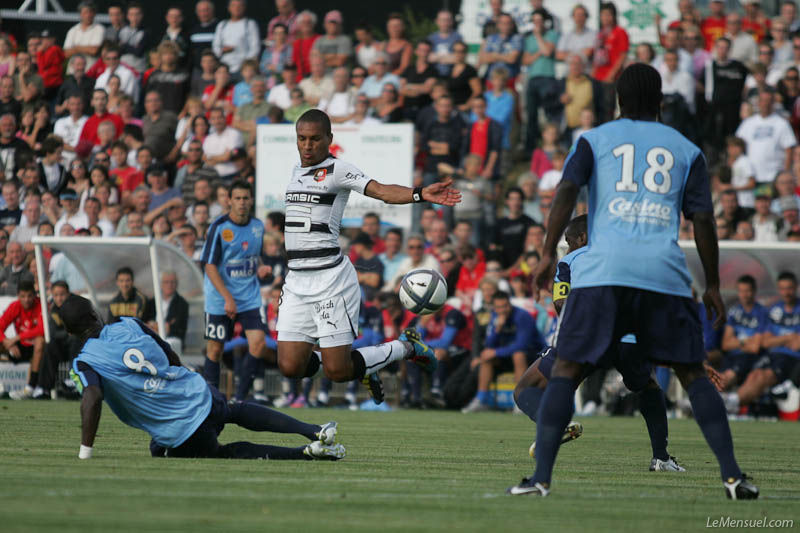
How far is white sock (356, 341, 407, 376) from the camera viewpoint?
10.0 metres

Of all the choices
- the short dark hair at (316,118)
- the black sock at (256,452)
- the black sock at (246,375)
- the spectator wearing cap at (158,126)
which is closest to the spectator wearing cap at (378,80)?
the spectator wearing cap at (158,126)

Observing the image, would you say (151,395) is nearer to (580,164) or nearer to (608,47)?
(580,164)

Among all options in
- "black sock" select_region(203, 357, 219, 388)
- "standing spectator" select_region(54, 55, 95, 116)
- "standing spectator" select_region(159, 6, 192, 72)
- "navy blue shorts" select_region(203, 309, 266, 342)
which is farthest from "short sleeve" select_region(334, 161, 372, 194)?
"standing spectator" select_region(54, 55, 95, 116)

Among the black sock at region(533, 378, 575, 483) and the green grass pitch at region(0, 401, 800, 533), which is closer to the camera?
the green grass pitch at region(0, 401, 800, 533)

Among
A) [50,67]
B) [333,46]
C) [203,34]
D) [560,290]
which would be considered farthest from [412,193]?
[50,67]

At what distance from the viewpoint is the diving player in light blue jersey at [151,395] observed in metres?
7.57

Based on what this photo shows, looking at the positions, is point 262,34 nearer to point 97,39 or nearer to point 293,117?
point 97,39

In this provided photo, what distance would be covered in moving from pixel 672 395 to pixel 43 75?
13953mm

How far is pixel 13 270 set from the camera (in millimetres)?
19516

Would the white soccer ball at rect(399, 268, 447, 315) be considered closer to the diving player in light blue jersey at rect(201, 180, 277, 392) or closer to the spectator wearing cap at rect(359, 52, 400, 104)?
the diving player in light blue jersey at rect(201, 180, 277, 392)

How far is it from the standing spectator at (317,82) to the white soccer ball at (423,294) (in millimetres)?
10569

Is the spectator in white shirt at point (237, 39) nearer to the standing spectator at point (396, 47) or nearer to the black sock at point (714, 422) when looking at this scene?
the standing spectator at point (396, 47)

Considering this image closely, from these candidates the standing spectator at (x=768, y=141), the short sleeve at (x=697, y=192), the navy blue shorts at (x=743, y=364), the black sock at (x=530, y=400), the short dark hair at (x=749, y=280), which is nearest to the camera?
the short sleeve at (x=697, y=192)

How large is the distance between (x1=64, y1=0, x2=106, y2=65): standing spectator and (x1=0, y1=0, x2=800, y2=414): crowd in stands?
0.04m
